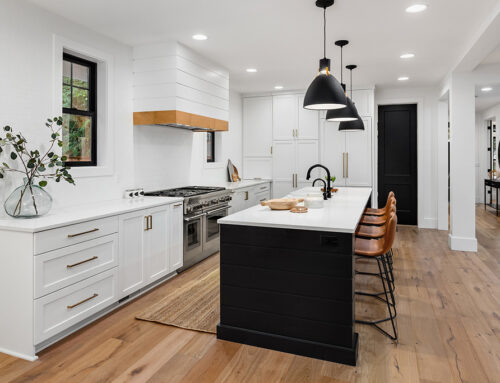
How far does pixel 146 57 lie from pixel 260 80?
226 cm

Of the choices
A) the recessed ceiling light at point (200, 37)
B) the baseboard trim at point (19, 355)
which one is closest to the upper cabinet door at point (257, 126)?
the recessed ceiling light at point (200, 37)

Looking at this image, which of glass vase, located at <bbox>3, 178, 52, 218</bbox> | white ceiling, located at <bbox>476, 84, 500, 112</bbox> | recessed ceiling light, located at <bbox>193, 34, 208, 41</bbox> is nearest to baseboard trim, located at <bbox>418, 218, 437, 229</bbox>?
white ceiling, located at <bbox>476, 84, 500, 112</bbox>

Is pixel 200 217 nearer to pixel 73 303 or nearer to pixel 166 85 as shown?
pixel 166 85

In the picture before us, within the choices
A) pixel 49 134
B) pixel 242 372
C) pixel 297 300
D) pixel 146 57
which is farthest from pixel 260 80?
pixel 242 372

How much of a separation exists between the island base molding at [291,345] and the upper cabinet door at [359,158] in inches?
171

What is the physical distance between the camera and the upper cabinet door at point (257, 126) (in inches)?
276

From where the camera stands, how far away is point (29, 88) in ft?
9.86

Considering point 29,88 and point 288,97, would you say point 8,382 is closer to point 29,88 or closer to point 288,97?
point 29,88

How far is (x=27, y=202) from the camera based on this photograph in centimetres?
271

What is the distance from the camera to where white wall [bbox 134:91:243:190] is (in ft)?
14.2

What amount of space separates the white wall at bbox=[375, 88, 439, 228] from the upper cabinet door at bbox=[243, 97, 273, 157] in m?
1.97

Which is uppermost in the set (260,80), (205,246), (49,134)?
(260,80)

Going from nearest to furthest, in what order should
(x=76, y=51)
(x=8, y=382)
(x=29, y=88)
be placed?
(x=8, y=382), (x=29, y=88), (x=76, y=51)

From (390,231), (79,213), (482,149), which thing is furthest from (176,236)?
(482,149)
